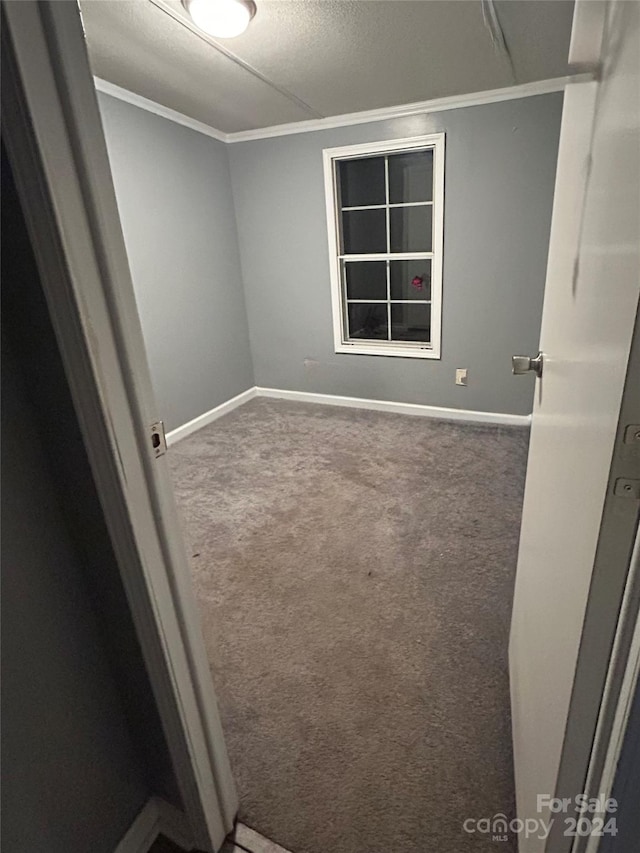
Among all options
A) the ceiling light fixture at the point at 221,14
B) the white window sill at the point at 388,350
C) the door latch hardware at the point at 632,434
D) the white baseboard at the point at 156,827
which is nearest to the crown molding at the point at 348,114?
the ceiling light fixture at the point at 221,14

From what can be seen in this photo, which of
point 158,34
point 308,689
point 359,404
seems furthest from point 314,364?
point 308,689

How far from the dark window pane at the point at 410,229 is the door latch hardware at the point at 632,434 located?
10.9 feet

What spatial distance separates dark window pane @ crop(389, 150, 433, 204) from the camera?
3360 mm

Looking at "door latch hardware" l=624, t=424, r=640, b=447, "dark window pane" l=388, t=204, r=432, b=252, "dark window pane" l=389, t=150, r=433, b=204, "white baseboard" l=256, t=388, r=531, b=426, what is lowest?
"white baseboard" l=256, t=388, r=531, b=426

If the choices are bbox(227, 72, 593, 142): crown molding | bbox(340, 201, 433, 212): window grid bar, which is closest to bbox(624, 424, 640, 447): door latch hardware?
bbox(227, 72, 593, 142): crown molding

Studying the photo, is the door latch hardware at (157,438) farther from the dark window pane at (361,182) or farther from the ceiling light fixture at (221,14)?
the dark window pane at (361,182)

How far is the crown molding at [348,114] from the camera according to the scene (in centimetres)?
277

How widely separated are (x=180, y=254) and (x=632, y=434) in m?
3.45

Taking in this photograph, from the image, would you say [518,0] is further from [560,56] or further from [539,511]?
[539,511]

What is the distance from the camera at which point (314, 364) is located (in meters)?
4.09

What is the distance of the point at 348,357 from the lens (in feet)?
13.0

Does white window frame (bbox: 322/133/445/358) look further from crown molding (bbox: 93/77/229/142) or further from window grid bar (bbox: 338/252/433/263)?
crown molding (bbox: 93/77/229/142)

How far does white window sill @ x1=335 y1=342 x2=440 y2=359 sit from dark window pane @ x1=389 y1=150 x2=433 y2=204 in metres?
1.10

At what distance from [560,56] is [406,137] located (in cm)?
104
